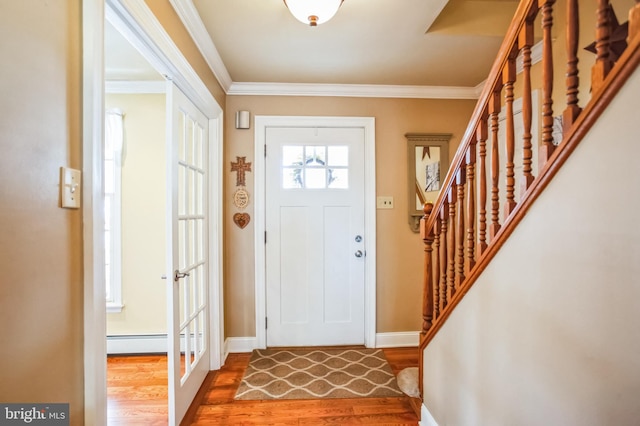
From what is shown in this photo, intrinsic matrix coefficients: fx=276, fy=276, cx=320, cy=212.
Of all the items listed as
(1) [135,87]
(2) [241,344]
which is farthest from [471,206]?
(1) [135,87]

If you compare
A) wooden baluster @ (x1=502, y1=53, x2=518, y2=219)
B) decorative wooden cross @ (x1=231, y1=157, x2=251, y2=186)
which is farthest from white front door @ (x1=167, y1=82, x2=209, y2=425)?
wooden baluster @ (x1=502, y1=53, x2=518, y2=219)

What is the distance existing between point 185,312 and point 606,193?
2.04 m

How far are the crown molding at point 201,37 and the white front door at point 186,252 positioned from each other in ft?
1.18

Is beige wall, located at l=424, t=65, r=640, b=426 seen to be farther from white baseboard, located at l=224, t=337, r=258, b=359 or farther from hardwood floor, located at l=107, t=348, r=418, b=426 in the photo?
white baseboard, located at l=224, t=337, r=258, b=359

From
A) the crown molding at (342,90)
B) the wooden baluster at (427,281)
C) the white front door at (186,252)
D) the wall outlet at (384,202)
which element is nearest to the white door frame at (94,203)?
the white front door at (186,252)

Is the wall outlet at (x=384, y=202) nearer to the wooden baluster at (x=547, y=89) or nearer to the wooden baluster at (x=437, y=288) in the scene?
the wooden baluster at (x=437, y=288)

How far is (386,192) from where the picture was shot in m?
2.63

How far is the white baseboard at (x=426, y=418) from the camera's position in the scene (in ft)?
5.06

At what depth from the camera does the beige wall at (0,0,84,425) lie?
0.62 m

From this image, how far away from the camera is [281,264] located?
8.48ft

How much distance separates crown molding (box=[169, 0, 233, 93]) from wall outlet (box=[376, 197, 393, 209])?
171cm

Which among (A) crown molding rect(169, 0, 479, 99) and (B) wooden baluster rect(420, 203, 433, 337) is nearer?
(B) wooden baluster rect(420, 203, 433, 337)

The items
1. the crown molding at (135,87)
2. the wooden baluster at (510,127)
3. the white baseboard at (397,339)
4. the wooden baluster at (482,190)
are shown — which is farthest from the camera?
the white baseboard at (397,339)

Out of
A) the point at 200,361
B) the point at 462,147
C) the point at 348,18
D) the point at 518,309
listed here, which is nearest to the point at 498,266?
the point at 518,309
